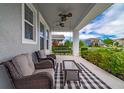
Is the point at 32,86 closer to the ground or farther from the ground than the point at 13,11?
closer to the ground

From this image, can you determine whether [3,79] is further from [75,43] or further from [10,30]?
[75,43]

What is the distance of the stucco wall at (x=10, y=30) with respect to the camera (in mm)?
2518

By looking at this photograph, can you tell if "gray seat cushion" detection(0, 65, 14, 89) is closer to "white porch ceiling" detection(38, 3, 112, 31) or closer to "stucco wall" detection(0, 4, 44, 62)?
"stucco wall" detection(0, 4, 44, 62)

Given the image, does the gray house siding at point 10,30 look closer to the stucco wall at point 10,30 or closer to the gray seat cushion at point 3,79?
the stucco wall at point 10,30

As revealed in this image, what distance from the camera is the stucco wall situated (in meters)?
2.52

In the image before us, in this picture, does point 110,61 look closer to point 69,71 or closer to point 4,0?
point 69,71

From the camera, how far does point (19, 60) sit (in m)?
2.71

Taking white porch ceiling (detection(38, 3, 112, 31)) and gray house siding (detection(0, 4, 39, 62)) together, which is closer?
gray house siding (detection(0, 4, 39, 62))

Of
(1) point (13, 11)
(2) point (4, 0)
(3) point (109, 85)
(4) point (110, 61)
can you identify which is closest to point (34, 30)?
(1) point (13, 11)

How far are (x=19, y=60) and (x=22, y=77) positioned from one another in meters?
0.37

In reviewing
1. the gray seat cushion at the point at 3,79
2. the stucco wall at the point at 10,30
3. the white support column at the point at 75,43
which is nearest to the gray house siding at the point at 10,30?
the stucco wall at the point at 10,30

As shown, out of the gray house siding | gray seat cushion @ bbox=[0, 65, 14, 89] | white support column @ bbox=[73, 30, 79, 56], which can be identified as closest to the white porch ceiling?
the gray house siding

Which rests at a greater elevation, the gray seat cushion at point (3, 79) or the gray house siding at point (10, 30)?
the gray house siding at point (10, 30)

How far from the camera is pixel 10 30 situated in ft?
9.51
